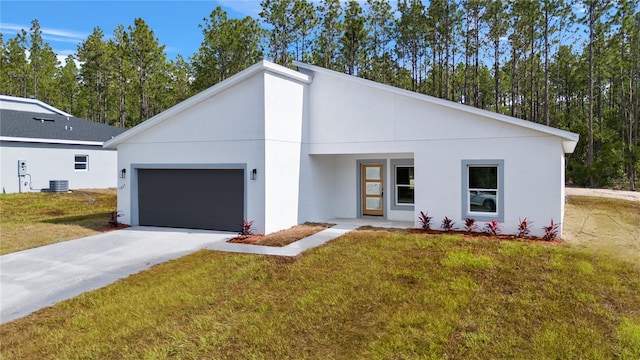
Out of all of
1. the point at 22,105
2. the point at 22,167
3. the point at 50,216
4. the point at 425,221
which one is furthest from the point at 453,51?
the point at 22,105

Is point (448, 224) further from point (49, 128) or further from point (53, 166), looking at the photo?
point (49, 128)

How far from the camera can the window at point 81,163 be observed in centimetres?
2311

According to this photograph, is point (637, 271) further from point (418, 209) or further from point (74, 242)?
point (74, 242)

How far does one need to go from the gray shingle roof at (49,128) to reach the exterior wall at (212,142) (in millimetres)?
12235

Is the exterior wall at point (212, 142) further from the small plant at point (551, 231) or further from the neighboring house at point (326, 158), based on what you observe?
the small plant at point (551, 231)

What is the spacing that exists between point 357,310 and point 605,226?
1087 centimetres

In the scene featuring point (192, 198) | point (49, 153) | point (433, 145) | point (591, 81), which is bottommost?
point (192, 198)

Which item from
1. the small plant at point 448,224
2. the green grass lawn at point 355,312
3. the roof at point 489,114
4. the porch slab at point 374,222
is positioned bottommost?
the green grass lawn at point 355,312

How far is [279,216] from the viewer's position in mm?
11453

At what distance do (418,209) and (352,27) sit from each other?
23.6 m

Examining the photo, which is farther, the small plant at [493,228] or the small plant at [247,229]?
the small plant at [247,229]

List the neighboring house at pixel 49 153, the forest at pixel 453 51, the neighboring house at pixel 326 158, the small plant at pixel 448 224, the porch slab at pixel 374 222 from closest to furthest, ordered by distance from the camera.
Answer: the neighboring house at pixel 326 158
the small plant at pixel 448 224
the porch slab at pixel 374 222
the neighboring house at pixel 49 153
the forest at pixel 453 51

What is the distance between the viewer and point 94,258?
28.8 feet

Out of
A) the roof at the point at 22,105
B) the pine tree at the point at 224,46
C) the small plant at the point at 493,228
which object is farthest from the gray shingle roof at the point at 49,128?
the small plant at the point at 493,228
